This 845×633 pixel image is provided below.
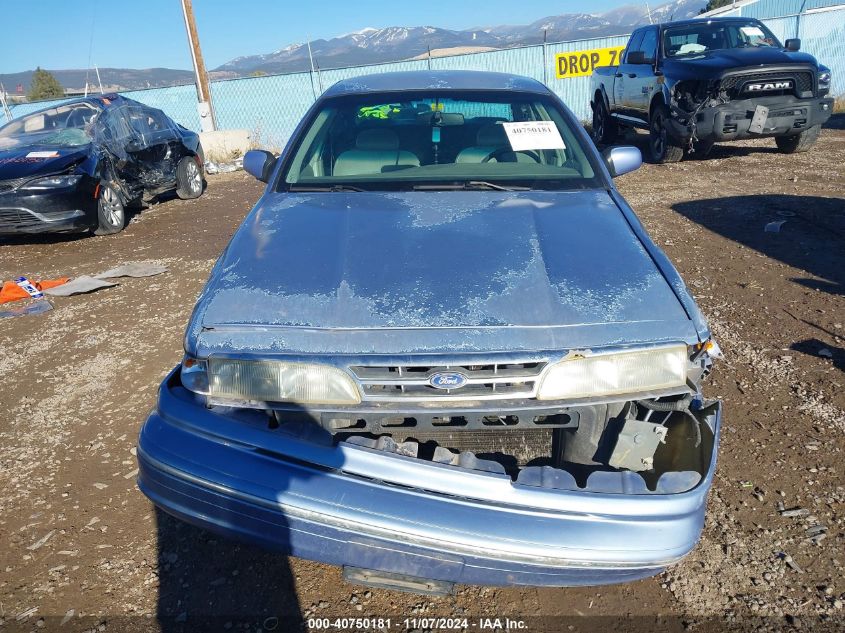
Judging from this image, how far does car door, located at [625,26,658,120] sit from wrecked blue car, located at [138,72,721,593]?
342 inches

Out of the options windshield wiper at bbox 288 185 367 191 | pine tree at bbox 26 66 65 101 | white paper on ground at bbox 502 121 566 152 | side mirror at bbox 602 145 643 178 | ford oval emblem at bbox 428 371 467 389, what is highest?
pine tree at bbox 26 66 65 101

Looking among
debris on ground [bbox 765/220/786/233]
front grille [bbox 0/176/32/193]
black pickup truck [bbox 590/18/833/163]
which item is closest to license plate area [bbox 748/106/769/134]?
black pickup truck [bbox 590/18/833/163]

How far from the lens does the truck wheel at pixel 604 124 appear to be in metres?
12.4

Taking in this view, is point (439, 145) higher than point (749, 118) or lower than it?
Result: higher

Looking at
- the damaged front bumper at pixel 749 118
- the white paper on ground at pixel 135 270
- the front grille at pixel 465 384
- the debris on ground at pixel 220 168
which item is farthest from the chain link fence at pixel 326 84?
the front grille at pixel 465 384

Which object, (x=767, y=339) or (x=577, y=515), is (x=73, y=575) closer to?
(x=577, y=515)

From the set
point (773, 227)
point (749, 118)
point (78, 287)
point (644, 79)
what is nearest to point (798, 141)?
point (749, 118)

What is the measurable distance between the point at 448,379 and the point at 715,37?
10147 millimetres

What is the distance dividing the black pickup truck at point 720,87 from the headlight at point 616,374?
8030mm

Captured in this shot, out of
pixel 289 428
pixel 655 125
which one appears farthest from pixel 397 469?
pixel 655 125

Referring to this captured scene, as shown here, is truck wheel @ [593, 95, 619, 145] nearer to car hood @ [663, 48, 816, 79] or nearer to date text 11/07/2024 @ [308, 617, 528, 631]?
car hood @ [663, 48, 816, 79]

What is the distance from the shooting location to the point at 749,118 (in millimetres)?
8867

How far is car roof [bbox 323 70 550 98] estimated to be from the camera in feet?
12.4

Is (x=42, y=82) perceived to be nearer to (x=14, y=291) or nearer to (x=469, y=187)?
(x=14, y=291)
